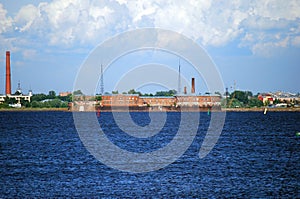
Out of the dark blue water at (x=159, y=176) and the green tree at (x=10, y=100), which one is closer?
the dark blue water at (x=159, y=176)

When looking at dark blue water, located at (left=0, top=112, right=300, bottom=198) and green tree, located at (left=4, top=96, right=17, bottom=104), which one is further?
green tree, located at (left=4, top=96, right=17, bottom=104)

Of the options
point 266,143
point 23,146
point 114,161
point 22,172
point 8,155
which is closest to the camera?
point 22,172

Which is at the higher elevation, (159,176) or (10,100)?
(10,100)

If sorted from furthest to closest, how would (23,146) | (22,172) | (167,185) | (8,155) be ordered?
(23,146)
(8,155)
(22,172)
(167,185)

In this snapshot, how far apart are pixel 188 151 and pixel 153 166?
9.88 metres

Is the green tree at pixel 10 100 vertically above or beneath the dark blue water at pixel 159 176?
above

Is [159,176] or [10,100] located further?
[10,100]

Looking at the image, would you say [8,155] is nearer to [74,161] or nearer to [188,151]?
[74,161]

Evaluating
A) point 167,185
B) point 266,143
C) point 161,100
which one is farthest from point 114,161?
point 161,100

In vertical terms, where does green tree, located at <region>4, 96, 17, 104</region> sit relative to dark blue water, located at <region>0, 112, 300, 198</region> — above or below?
above

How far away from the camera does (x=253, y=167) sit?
34969 mm

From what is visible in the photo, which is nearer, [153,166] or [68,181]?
[68,181]

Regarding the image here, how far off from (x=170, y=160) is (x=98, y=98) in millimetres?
138030

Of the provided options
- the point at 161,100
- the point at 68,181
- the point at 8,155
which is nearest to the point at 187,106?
the point at 161,100
